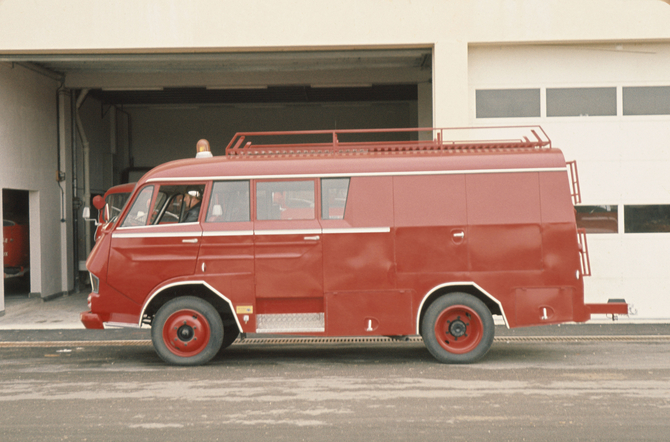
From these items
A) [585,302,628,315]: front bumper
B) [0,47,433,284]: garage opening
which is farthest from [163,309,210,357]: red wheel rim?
[0,47,433,284]: garage opening

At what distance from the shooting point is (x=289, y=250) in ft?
25.2

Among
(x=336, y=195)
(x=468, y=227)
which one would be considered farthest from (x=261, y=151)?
(x=468, y=227)

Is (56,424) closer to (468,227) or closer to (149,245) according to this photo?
(149,245)

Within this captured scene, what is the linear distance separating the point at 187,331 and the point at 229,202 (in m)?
1.64

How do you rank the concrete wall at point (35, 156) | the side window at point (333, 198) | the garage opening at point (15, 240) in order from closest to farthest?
the side window at point (333, 198)
the concrete wall at point (35, 156)
the garage opening at point (15, 240)

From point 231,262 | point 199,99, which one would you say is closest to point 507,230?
point 231,262

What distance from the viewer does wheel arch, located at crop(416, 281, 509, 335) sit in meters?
7.62

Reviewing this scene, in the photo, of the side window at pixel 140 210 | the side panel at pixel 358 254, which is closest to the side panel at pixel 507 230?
the side panel at pixel 358 254

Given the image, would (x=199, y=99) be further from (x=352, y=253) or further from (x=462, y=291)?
(x=462, y=291)

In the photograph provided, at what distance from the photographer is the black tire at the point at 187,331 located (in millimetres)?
7672

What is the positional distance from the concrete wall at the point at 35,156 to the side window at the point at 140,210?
6072 millimetres

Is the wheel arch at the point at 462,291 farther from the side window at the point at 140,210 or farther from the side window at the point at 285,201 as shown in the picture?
the side window at the point at 140,210

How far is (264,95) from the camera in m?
19.0

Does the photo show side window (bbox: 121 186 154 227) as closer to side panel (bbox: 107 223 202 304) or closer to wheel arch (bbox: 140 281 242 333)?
side panel (bbox: 107 223 202 304)
